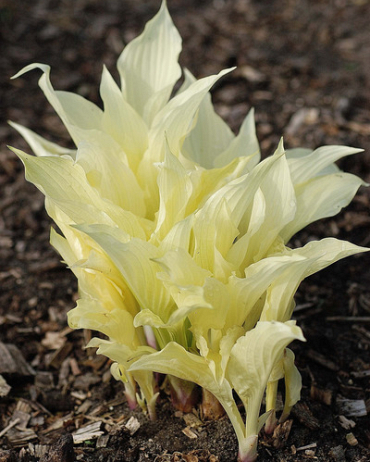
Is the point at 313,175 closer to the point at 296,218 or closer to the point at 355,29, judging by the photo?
the point at 296,218

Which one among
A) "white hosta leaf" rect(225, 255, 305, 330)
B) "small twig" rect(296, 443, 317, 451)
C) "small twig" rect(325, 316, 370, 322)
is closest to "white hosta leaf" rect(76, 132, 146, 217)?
"white hosta leaf" rect(225, 255, 305, 330)

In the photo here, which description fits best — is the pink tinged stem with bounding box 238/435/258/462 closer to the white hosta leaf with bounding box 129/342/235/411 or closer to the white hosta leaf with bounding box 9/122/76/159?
the white hosta leaf with bounding box 129/342/235/411

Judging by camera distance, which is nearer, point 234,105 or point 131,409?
point 131,409

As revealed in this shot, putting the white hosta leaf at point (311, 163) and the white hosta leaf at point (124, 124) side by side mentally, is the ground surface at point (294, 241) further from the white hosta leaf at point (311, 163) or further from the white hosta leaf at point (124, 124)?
the white hosta leaf at point (124, 124)

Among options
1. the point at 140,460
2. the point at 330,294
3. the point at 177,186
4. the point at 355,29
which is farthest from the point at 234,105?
the point at 140,460

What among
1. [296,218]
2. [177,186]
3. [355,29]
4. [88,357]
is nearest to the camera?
[177,186]

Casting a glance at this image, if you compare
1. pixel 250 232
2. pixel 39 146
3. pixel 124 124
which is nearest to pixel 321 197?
pixel 250 232
